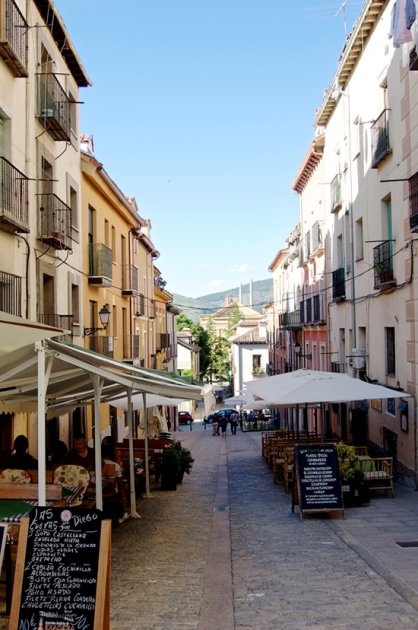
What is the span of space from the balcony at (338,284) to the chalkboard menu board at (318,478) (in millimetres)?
11371

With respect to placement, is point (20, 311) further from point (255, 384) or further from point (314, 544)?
point (314, 544)

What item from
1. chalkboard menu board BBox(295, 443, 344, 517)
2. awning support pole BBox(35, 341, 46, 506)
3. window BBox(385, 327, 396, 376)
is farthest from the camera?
window BBox(385, 327, 396, 376)

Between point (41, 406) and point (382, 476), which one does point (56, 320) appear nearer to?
point (382, 476)

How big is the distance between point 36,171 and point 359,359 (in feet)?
32.9

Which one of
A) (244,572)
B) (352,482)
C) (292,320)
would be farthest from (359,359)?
(292,320)

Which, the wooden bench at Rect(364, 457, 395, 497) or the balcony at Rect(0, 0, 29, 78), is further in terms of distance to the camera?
the wooden bench at Rect(364, 457, 395, 497)

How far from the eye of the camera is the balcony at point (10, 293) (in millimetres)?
12125

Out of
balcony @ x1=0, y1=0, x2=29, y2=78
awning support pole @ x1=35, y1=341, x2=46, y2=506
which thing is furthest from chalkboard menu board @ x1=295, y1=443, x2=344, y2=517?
balcony @ x1=0, y1=0, x2=29, y2=78

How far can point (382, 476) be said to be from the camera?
1223cm

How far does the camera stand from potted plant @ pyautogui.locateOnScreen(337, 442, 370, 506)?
1119 centimetres

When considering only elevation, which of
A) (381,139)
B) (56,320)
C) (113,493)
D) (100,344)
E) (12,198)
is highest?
(381,139)

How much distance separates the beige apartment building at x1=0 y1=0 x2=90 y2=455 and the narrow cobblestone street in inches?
178

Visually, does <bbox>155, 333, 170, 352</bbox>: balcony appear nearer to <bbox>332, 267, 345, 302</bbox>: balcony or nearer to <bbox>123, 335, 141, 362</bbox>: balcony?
<bbox>123, 335, 141, 362</bbox>: balcony

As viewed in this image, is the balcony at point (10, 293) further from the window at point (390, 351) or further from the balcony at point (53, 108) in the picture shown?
the window at point (390, 351)
